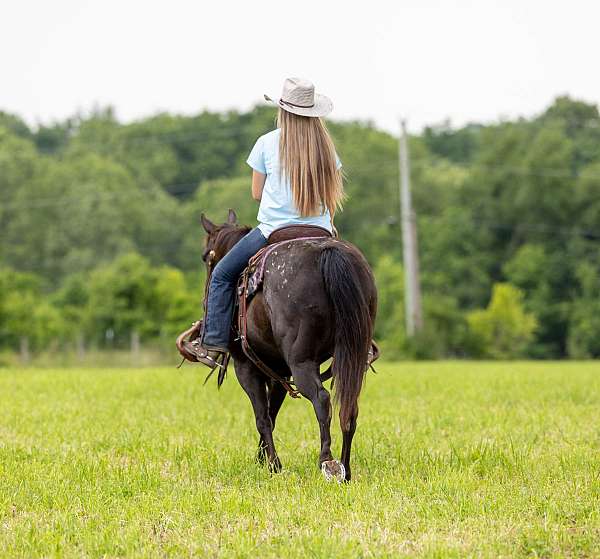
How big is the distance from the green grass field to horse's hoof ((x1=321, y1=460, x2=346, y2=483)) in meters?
0.07

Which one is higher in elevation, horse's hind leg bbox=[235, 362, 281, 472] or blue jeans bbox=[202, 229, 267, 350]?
blue jeans bbox=[202, 229, 267, 350]

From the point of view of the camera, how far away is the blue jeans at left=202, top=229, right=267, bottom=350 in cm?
797

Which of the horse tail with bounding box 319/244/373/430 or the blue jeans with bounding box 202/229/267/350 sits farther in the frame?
the blue jeans with bounding box 202/229/267/350

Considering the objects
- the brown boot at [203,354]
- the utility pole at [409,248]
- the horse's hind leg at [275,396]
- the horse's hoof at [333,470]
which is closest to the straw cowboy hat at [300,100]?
the brown boot at [203,354]

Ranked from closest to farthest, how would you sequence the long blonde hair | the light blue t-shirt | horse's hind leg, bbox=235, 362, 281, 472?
1. the long blonde hair
2. the light blue t-shirt
3. horse's hind leg, bbox=235, 362, 281, 472

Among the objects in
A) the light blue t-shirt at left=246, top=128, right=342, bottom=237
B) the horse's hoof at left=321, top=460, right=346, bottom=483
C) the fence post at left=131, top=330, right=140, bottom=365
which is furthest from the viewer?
the fence post at left=131, top=330, right=140, bottom=365

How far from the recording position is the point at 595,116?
83875 mm

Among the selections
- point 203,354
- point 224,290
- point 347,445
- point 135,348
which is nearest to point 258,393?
point 203,354

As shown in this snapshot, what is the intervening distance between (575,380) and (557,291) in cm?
5460

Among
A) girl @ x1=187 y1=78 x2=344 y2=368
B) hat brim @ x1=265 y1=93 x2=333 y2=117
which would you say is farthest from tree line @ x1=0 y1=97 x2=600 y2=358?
hat brim @ x1=265 y1=93 x2=333 y2=117

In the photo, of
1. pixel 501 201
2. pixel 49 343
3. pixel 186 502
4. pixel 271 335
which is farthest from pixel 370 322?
pixel 501 201

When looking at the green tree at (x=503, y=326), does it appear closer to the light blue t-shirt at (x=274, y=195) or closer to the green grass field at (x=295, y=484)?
the green grass field at (x=295, y=484)

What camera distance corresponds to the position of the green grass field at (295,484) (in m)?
5.25

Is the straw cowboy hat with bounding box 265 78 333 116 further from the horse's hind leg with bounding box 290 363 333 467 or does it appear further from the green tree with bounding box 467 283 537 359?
the green tree with bounding box 467 283 537 359
